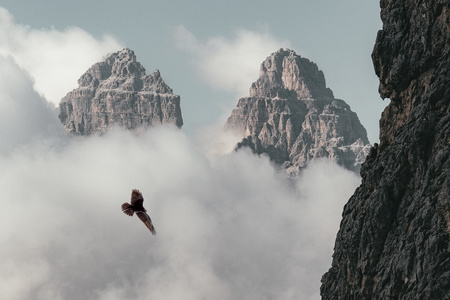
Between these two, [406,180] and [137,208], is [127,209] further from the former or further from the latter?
[406,180]

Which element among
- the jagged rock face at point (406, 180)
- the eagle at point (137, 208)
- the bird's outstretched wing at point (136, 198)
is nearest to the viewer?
the eagle at point (137, 208)

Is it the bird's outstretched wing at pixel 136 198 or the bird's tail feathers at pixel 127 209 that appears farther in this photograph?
the bird's outstretched wing at pixel 136 198

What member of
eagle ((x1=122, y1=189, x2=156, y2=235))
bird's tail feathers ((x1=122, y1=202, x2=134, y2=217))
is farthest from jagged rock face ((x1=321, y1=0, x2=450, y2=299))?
bird's tail feathers ((x1=122, y1=202, x2=134, y2=217))

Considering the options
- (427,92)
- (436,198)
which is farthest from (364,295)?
(427,92)

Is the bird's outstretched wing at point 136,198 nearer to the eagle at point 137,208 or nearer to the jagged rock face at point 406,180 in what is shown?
the eagle at point 137,208

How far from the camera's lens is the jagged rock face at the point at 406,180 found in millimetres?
54844

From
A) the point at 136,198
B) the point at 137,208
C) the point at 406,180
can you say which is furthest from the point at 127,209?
the point at 406,180

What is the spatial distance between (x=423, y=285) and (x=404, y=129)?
17.2 metres

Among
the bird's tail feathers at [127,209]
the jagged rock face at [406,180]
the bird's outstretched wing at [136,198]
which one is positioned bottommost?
the bird's tail feathers at [127,209]

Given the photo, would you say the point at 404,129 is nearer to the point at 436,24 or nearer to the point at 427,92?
the point at 427,92

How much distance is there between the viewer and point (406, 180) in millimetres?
63781

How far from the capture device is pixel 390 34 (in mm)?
68688

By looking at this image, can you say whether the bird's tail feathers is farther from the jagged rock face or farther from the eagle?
the jagged rock face

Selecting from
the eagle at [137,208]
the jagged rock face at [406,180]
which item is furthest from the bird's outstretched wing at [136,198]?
the jagged rock face at [406,180]
